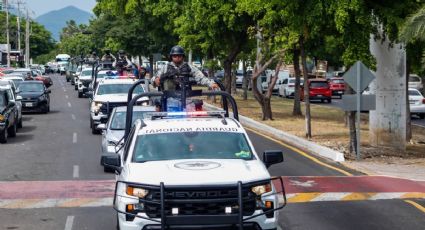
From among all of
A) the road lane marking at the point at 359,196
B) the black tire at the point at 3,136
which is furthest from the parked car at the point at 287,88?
the road lane marking at the point at 359,196

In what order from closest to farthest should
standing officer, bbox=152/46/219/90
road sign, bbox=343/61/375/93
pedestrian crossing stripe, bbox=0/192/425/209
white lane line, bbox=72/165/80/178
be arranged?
standing officer, bbox=152/46/219/90 < pedestrian crossing stripe, bbox=0/192/425/209 < white lane line, bbox=72/165/80/178 < road sign, bbox=343/61/375/93

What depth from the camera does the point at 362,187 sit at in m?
15.8

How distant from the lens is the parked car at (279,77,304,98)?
58594mm

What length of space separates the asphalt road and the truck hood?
256cm

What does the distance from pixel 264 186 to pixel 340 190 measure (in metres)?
6.68

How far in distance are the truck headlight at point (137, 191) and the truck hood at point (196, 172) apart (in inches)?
3.5

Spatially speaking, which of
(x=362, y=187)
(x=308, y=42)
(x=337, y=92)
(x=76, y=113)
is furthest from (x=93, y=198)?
(x=337, y=92)

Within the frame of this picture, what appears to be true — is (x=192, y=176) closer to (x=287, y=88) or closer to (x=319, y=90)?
(x=319, y=90)

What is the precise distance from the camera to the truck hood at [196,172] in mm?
8711

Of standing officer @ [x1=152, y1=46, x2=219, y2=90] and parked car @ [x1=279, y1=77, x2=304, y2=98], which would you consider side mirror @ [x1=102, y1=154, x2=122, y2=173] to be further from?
parked car @ [x1=279, y1=77, x2=304, y2=98]

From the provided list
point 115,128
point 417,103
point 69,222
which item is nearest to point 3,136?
point 115,128

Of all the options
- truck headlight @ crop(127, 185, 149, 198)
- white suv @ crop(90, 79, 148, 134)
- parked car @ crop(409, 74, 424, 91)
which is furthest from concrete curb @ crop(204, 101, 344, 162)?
parked car @ crop(409, 74, 424, 91)

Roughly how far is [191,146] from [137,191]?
1293 millimetres

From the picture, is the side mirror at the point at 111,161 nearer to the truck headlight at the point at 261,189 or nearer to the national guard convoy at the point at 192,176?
the national guard convoy at the point at 192,176
